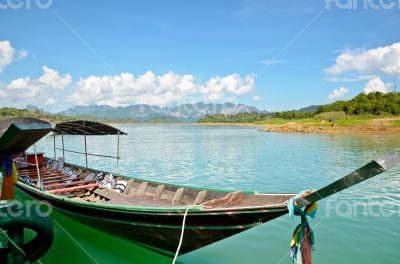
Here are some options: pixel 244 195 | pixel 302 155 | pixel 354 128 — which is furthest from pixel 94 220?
pixel 354 128

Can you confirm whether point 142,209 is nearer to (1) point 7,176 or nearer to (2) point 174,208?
(2) point 174,208

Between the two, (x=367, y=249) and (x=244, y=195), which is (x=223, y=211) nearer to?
(x=244, y=195)

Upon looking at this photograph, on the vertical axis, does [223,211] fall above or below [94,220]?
above

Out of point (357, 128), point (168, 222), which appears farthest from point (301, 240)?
point (357, 128)

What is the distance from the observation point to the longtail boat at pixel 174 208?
426cm

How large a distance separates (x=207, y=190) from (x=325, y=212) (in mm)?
4863

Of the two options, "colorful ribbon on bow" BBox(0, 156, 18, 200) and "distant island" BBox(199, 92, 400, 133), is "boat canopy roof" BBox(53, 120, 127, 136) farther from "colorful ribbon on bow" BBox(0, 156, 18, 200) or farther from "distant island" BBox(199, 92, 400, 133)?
"distant island" BBox(199, 92, 400, 133)

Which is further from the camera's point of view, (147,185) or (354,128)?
(354,128)

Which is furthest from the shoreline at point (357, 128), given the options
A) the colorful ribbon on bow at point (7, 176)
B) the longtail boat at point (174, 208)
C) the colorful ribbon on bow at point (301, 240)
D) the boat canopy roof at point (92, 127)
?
the colorful ribbon on bow at point (7, 176)

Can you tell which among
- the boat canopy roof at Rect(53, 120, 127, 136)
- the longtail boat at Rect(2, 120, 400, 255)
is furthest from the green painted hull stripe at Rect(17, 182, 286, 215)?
the boat canopy roof at Rect(53, 120, 127, 136)

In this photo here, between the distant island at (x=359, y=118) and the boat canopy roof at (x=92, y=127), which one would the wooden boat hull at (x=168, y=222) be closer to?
the boat canopy roof at (x=92, y=127)

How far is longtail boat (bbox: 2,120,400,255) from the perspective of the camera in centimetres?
426

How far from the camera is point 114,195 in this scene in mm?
8867

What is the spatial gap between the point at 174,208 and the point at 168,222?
42 cm
